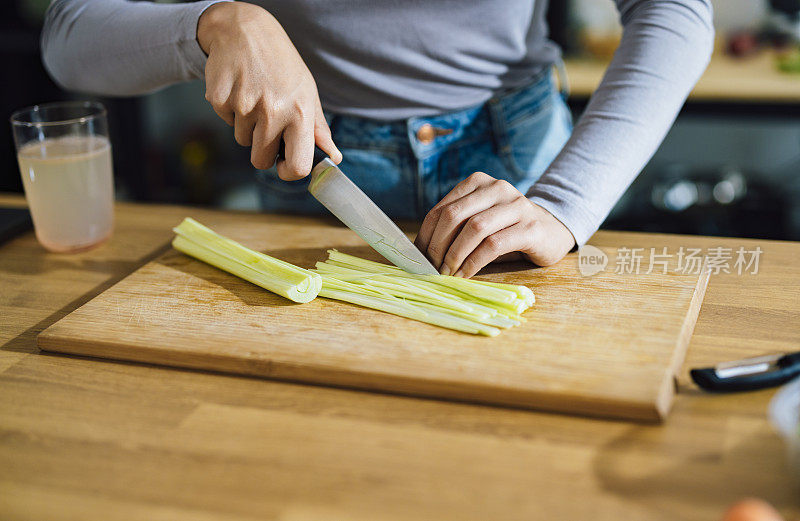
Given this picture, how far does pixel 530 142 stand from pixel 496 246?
456mm

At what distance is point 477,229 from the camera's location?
1079mm

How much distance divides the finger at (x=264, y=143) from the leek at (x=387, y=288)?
0.16m

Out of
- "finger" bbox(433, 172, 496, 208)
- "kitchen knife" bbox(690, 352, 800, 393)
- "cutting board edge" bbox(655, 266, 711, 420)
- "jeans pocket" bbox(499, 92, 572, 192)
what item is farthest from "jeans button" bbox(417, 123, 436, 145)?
"kitchen knife" bbox(690, 352, 800, 393)

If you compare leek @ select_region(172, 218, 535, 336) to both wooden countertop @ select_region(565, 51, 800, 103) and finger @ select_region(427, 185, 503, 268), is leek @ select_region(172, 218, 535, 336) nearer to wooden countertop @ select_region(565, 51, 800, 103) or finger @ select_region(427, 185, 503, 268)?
finger @ select_region(427, 185, 503, 268)

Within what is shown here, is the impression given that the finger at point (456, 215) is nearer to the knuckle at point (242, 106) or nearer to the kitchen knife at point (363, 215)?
the kitchen knife at point (363, 215)

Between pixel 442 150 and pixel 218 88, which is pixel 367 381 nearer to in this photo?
pixel 218 88

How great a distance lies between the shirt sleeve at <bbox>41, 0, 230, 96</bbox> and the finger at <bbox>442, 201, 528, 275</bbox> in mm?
507

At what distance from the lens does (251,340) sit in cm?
97

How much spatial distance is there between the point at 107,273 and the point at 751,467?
105 cm

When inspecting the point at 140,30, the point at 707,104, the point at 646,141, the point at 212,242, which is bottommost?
the point at 707,104

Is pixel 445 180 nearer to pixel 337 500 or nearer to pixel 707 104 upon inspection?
pixel 337 500

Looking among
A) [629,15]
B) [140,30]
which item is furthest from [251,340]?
[629,15]

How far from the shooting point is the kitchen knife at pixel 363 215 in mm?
1125

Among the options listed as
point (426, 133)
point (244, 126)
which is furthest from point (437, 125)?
point (244, 126)
